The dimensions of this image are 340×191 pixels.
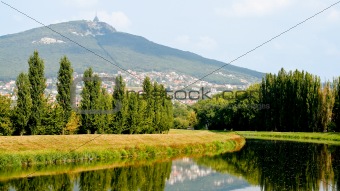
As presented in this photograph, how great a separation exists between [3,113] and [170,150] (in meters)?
16.3

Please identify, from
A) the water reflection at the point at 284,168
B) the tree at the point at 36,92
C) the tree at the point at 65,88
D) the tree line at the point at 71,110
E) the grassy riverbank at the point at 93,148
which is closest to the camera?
the water reflection at the point at 284,168

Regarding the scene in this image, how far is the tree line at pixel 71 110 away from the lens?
42562 millimetres

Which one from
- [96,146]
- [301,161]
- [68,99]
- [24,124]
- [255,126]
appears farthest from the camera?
[255,126]

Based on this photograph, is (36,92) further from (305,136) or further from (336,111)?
(336,111)

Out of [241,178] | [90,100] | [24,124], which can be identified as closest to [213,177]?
[241,178]

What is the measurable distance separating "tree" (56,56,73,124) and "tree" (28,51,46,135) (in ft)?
10.3

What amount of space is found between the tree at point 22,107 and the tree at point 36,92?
1.97 feet

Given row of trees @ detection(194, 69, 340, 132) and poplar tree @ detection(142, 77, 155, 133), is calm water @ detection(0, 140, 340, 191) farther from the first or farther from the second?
row of trees @ detection(194, 69, 340, 132)

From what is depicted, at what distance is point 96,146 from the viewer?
39.4 meters

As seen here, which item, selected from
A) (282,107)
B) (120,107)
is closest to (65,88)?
(120,107)

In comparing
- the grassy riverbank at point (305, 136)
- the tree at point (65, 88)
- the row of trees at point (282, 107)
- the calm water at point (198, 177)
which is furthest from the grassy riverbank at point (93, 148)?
the row of trees at point (282, 107)

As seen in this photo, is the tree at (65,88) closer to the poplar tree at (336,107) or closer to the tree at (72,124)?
the tree at (72,124)

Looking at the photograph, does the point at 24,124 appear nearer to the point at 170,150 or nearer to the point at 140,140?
the point at 140,140

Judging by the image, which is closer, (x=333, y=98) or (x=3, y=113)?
(x=3, y=113)
